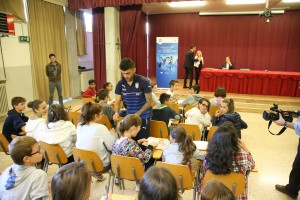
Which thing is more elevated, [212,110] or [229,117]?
[229,117]

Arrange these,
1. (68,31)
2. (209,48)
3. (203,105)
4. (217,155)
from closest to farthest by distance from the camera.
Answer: (217,155), (203,105), (68,31), (209,48)

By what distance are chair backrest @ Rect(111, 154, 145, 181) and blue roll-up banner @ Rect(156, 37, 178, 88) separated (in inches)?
234

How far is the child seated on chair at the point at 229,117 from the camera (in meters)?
3.18

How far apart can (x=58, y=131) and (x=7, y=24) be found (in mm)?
4160

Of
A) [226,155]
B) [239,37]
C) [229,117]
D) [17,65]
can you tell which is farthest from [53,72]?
[239,37]

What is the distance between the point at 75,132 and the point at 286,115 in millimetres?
2252

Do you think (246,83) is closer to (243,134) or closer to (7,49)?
(243,134)

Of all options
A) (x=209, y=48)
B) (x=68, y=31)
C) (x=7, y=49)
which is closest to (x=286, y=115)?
(x=7, y=49)

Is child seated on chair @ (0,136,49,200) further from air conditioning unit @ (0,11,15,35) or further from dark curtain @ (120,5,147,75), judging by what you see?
dark curtain @ (120,5,147,75)

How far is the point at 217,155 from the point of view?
Answer: 1992 mm

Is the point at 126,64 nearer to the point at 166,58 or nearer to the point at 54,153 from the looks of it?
the point at 54,153

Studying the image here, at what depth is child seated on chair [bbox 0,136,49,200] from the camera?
151 cm

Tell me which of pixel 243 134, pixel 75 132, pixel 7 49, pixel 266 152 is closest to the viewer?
pixel 75 132

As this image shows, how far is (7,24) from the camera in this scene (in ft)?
17.9
